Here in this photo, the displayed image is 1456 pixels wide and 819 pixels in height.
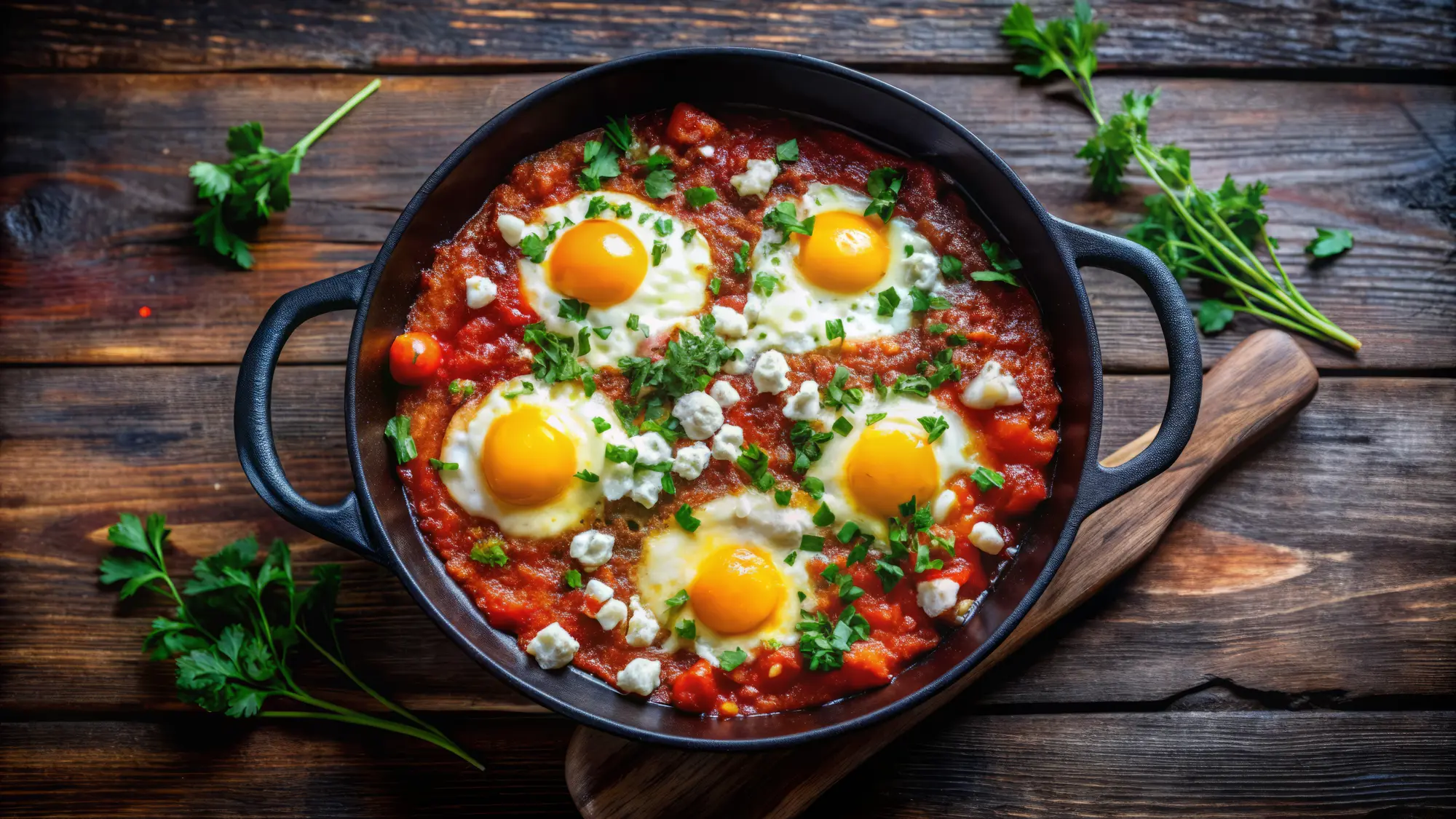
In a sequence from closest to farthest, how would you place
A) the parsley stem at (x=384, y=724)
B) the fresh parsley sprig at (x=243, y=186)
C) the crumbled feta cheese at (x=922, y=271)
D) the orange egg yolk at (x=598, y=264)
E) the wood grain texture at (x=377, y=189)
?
the orange egg yolk at (x=598, y=264)
the crumbled feta cheese at (x=922, y=271)
the parsley stem at (x=384, y=724)
the fresh parsley sprig at (x=243, y=186)
the wood grain texture at (x=377, y=189)

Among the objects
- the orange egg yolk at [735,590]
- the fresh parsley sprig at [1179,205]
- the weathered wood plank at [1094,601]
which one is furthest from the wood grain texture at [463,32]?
the orange egg yolk at [735,590]

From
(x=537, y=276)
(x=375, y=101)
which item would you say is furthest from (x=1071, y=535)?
(x=375, y=101)

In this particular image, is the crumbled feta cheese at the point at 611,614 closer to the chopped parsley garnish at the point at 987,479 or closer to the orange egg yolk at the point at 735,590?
the orange egg yolk at the point at 735,590

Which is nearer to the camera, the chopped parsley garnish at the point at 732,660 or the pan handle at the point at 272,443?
the pan handle at the point at 272,443

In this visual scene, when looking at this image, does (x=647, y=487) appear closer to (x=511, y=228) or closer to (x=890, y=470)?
(x=890, y=470)

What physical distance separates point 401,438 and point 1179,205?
115 inches

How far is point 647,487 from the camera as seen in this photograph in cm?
304

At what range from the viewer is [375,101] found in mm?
3545

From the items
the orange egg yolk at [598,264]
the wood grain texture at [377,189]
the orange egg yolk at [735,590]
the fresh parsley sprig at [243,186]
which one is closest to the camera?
the orange egg yolk at [735,590]

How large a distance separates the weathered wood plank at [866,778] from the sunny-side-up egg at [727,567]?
2.44ft

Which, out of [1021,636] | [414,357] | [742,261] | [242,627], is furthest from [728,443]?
[242,627]

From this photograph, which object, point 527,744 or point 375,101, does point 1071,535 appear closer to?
point 527,744

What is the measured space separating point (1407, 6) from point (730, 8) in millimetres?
2712

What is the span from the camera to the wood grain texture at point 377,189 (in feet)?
11.5
